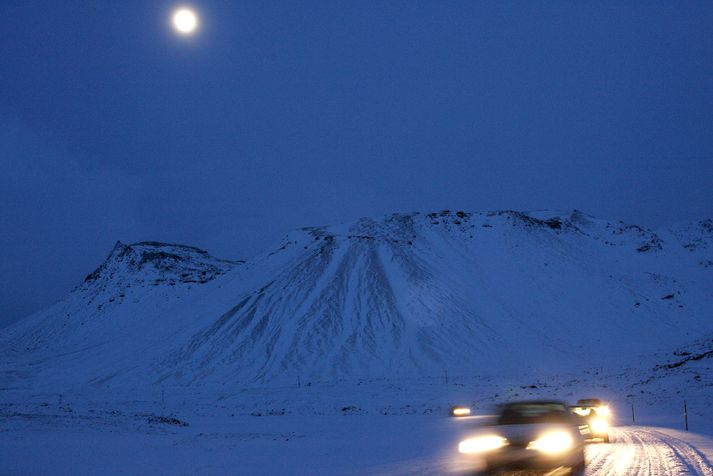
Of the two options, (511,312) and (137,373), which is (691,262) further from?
(137,373)

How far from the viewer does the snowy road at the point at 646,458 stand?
13.1m

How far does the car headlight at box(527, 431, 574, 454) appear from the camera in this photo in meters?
11.1

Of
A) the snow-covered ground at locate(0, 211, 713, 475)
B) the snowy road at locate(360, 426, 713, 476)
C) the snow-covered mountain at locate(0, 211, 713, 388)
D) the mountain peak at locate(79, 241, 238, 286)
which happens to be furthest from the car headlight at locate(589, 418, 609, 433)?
the mountain peak at locate(79, 241, 238, 286)

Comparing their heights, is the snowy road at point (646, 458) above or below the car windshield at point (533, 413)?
below

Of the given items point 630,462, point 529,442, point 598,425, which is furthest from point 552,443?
point 598,425

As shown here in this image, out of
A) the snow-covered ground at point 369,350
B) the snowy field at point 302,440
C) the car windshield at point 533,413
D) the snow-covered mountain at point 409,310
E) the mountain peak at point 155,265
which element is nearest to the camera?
the car windshield at point 533,413

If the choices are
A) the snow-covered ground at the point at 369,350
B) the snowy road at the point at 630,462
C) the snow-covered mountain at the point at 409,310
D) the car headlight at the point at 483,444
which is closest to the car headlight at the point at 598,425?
the snowy road at the point at 630,462

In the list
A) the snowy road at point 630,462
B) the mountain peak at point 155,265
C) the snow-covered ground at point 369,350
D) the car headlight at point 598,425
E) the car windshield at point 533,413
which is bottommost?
the snowy road at point 630,462

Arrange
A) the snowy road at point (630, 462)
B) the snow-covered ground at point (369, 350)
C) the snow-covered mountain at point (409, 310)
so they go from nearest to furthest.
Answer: the snowy road at point (630, 462) < the snow-covered ground at point (369, 350) < the snow-covered mountain at point (409, 310)

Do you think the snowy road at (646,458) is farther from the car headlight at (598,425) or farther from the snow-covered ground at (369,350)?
the car headlight at (598,425)

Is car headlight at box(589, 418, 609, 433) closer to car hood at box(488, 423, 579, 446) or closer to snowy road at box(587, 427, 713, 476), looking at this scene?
snowy road at box(587, 427, 713, 476)

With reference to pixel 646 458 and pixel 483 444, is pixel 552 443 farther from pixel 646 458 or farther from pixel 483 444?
pixel 646 458

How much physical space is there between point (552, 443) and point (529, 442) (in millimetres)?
499

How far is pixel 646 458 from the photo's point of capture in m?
15.4
